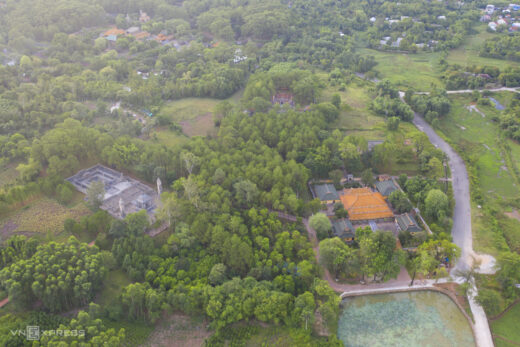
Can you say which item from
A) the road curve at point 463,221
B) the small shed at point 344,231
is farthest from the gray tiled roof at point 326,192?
the road curve at point 463,221

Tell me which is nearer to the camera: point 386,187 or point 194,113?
point 386,187

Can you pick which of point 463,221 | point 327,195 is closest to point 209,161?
point 327,195

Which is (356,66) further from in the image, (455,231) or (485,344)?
(485,344)

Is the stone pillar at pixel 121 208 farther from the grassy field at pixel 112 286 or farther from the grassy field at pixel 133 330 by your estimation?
the grassy field at pixel 133 330

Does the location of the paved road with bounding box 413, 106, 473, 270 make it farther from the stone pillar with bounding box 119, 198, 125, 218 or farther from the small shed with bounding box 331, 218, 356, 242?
the stone pillar with bounding box 119, 198, 125, 218

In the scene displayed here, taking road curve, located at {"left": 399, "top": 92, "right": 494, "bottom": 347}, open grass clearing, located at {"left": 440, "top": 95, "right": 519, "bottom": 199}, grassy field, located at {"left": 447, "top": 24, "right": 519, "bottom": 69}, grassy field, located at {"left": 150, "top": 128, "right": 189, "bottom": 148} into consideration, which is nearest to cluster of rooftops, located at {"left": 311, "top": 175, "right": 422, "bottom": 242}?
road curve, located at {"left": 399, "top": 92, "right": 494, "bottom": 347}

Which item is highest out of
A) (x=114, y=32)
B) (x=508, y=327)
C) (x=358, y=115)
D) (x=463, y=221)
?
(x=114, y=32)

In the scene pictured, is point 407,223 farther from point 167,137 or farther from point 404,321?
point 167,137
